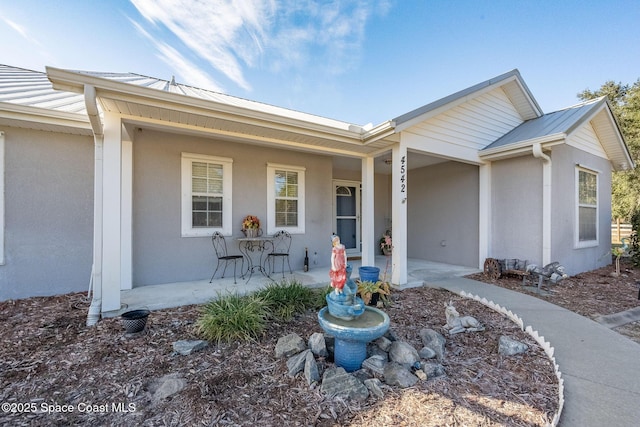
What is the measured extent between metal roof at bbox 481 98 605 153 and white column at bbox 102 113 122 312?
23.2ft

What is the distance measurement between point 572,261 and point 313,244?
A: 6.00 m

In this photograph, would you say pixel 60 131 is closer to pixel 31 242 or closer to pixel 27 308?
pixel 31 242

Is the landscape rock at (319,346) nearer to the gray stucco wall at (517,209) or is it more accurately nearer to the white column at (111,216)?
the white column at (111,216)

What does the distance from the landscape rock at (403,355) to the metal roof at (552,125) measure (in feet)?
16.9

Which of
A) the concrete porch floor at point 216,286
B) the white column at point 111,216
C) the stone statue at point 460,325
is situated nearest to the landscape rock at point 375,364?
the stone statue at point 460,325

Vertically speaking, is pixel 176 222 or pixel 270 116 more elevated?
pixel 270 116

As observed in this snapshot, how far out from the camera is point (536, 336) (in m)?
3.03

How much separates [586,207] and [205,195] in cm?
901

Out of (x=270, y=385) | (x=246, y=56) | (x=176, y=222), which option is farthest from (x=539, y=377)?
(x=246, y=56)

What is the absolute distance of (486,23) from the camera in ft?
20.3

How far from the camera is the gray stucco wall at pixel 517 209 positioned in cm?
572

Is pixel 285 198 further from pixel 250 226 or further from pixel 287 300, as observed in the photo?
pixel 287 300

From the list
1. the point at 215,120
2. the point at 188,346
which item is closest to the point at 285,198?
the point at 215,120

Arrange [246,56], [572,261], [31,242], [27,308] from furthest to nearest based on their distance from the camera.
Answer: [246,56] → [572,261] → [31,242] → [27,308]
